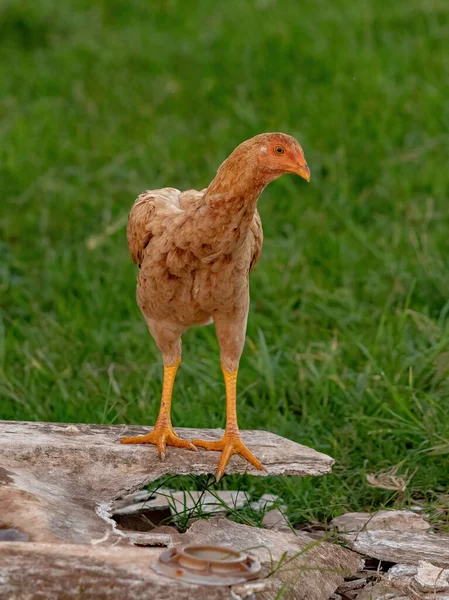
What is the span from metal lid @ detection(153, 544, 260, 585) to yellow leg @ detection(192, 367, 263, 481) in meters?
0.96

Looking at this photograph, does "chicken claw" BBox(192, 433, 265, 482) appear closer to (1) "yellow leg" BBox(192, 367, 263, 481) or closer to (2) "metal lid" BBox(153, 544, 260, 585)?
(1) "yellow leg" BBox(192, 367, 263, 481)

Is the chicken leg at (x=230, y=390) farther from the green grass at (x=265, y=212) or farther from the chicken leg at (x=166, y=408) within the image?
the green grass at (x=265, y=212)

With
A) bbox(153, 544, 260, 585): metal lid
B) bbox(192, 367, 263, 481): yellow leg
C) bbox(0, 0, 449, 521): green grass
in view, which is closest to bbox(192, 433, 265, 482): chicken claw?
bbox(192, 367, 263, 481): yellow leg

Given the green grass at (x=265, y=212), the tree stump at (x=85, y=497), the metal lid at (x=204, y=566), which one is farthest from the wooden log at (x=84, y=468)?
the green grass at (x=265, y=212)

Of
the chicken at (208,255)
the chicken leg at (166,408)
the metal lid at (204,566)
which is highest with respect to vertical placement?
the chicken at (208,255)

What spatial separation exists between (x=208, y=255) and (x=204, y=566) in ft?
4.14

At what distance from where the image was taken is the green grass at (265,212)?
504 cm

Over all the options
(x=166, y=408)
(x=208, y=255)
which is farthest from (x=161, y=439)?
(x=208, y=255)

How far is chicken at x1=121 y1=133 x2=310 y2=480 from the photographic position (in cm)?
346

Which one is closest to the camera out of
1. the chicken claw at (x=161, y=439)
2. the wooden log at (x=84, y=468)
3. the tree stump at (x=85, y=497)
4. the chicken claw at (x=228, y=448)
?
the tree stump at (x=85, y=497)

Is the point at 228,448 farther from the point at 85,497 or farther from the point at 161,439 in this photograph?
the point at 85,497

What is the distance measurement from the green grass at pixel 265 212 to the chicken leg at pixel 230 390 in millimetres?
563

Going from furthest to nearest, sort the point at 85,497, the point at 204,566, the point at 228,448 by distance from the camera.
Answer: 1. the point at 228,448
2. the point at 85,497
3. the point at 204,566

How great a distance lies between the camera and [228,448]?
393 cm
